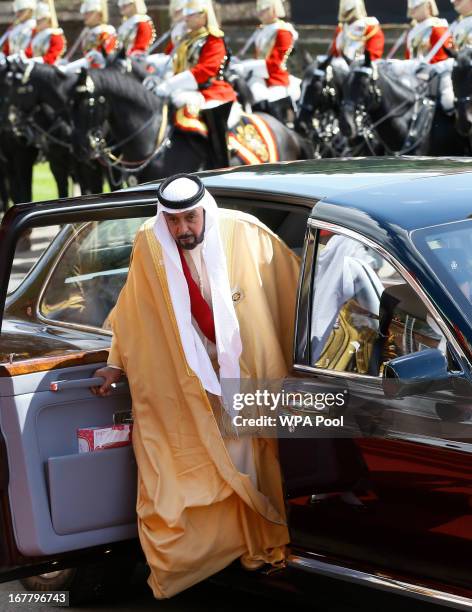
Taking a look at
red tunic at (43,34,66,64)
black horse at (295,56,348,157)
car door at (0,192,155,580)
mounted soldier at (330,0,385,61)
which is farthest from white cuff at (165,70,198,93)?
car door at (0,192,155,580)

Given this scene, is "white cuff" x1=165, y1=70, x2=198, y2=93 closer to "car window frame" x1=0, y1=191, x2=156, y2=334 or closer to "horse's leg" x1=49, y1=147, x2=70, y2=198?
"horse's leg" x1=49, y1=147, x2=70, y2=198

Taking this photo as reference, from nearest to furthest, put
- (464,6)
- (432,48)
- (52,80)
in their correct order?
1. (464,6)
2. (52,80)
3. (432,48)

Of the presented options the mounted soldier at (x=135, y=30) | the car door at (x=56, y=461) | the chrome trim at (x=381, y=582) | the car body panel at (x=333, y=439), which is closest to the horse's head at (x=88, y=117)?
the mounted soldier at (x=135, y=30)

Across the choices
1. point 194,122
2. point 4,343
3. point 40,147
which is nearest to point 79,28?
point 40,147

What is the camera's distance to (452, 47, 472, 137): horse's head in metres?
14.2

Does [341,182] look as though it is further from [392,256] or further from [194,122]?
[194,122]

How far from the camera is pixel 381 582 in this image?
4.13 metres

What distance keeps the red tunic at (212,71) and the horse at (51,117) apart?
1955mm

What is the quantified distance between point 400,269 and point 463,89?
1040 centimetres

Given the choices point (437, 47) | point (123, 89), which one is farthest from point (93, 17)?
point (123, 89)

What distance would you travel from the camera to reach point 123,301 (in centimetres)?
474

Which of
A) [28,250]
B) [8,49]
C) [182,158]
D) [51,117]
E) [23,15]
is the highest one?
[23,15]

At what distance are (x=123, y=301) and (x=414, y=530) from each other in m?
1.25

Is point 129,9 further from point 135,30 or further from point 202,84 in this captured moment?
point 202,84
